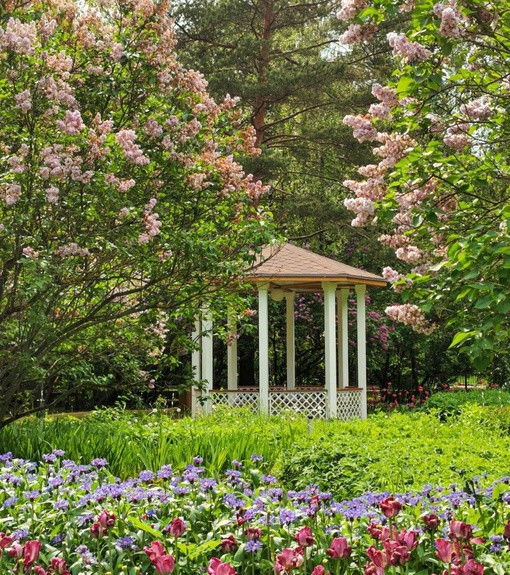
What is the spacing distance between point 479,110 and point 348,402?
32.9 ft

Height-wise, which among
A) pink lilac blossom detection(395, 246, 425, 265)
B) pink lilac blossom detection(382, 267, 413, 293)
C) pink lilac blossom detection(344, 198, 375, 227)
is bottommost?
pink lilac blossom detection(382, 267, 413, 293)

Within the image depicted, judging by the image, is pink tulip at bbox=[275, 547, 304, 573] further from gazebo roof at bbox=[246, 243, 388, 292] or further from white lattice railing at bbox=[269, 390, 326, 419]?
white lattice railing at bbox=[269, 390, 326, 419]

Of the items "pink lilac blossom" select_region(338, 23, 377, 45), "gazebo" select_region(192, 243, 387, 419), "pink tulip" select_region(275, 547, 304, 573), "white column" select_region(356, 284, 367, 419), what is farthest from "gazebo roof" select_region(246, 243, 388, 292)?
"pink tulip" select_region(275, 547, 304, 573)

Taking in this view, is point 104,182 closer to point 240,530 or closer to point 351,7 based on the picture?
point 351,7

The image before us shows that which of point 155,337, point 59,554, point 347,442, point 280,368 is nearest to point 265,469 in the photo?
point 347,442

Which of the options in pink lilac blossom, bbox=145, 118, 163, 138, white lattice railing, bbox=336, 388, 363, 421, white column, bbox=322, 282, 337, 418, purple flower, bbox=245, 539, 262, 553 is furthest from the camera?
white lattice railing, bbox=336, 388, 363, 421

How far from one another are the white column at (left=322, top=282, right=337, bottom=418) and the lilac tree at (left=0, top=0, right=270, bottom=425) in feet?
22.3

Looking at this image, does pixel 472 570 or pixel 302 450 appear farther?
pixel 302 450

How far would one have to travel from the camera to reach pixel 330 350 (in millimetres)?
13422

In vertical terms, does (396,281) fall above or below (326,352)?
above

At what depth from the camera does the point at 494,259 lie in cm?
348

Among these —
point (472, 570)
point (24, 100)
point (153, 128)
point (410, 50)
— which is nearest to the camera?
point (472, 570)

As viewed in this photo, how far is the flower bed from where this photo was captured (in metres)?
2.79

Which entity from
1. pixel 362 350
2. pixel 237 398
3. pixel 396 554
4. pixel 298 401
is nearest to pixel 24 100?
pixel 396 554
